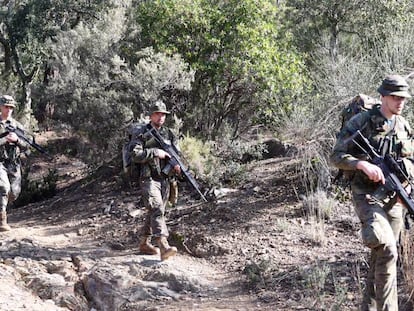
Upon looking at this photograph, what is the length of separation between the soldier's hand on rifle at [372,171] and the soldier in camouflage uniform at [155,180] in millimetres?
2859

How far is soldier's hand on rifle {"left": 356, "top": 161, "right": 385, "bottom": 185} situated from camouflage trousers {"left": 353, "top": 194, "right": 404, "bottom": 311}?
0.23 m

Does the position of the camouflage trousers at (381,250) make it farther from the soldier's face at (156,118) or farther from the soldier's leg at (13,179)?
the soldier's leg at (13,179)

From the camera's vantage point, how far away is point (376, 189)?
4.33 metres

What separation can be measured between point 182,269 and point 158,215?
2.34 ft

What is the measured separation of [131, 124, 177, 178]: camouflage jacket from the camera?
6.51 metres

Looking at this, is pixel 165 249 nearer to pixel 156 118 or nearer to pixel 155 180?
pixel 155 180

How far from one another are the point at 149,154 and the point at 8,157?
9.35 feet

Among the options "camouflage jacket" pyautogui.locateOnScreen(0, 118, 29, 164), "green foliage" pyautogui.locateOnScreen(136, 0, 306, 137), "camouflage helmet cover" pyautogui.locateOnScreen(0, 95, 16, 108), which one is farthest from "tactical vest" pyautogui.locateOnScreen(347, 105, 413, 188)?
"green foliage" pyautogui.locateOnScreen(136, 0, 306, 137)

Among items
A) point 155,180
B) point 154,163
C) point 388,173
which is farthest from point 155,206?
point 388,173

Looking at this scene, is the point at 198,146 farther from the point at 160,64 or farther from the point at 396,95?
the point at 396,95

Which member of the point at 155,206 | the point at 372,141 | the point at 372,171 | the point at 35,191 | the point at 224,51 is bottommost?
the point at 35,191

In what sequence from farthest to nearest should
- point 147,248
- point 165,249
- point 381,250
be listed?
point 147,248, point 165,249, point 381,250

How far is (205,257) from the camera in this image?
6836 mm

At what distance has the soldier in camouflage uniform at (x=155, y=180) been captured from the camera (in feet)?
21.3
